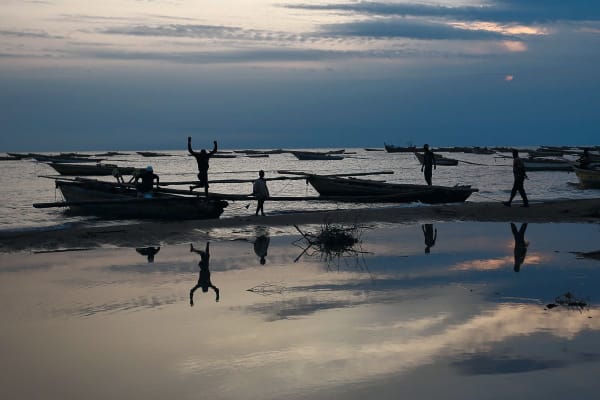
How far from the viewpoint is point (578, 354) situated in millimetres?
6582

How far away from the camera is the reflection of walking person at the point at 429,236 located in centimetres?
1487

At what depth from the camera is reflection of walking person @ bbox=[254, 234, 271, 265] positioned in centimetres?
1355

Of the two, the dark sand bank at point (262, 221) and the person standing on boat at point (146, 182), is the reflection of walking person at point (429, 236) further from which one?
the person standing on boat at point (146, 182)

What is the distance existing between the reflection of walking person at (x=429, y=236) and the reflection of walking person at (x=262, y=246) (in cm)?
352

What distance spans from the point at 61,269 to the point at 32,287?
167cm

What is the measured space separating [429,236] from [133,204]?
9658mm

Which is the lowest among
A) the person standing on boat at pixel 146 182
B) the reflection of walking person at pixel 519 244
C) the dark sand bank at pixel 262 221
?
the dark sand bank at pixel 262 221

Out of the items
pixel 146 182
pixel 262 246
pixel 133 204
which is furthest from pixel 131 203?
pixel 262 246

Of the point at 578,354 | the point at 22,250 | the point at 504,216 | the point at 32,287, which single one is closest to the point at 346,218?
the point at 504,216

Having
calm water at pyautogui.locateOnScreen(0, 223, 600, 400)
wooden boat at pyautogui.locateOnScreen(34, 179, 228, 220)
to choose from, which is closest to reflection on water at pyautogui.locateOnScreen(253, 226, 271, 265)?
calm water at pyautogui.locateOnScreen(0, 223, 600, 400)

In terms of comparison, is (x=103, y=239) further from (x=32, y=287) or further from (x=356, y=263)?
(x=356, y=263)

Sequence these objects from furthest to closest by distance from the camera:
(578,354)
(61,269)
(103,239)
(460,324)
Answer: (103,239)
(61,269)
(460,324)
(578,354)

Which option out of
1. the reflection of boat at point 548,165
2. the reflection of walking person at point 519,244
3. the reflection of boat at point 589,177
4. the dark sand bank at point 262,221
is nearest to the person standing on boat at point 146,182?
the dark sand bank at point 262,221

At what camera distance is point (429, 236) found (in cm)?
1662
